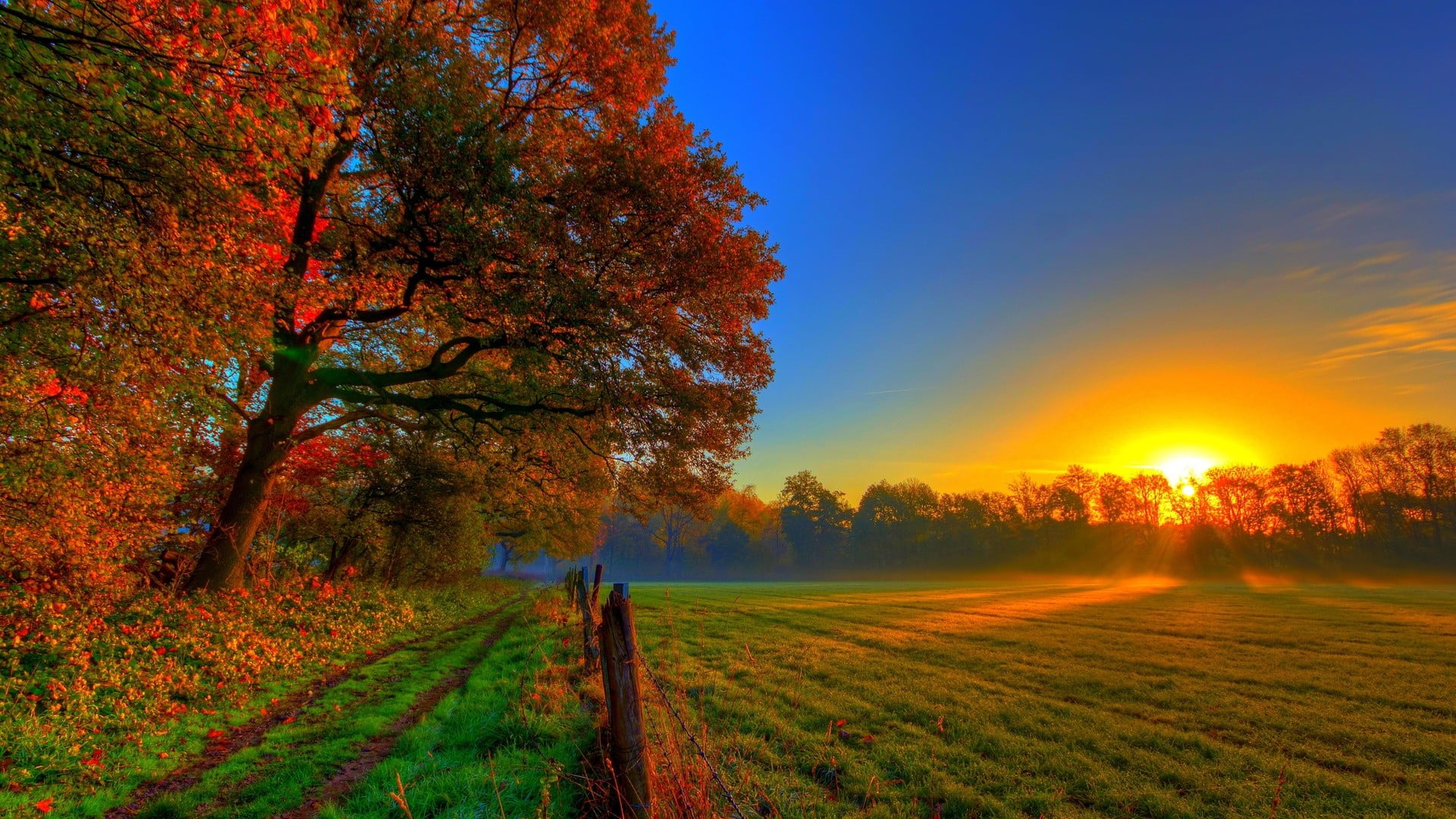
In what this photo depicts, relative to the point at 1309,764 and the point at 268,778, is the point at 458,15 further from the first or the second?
the point at 1309,764

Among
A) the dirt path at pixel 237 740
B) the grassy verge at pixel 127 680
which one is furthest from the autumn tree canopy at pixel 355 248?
the dirt path at pixel 237 740

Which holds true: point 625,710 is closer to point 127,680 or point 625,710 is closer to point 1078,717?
point 1078,717

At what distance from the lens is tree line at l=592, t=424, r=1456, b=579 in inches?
2388

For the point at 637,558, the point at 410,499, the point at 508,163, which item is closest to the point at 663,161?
the point at 508,163

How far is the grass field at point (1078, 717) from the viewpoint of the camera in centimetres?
540

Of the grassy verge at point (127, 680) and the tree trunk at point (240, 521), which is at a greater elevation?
the tree trunk at point (240, 521)

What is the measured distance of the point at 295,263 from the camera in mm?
11898

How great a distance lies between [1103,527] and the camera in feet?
274

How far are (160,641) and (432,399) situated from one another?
647 centimetres

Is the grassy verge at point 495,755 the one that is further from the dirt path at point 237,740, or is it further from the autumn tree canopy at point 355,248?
the autumn tree canopy at point 355,248

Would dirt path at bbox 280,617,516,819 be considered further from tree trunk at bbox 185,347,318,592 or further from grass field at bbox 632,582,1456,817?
tree trunk at bbox 185,347,318,592

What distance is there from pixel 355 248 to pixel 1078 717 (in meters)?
16.3

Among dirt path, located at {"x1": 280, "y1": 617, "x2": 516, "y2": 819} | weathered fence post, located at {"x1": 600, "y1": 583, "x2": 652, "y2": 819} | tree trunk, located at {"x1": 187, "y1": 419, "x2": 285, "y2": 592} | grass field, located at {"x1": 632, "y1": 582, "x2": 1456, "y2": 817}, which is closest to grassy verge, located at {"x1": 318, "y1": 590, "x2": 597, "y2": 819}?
dirt path, located at {"x1": 280, "y1": 617, "x2": 516, "y2": 819}

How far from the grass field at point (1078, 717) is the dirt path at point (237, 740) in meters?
5.10
